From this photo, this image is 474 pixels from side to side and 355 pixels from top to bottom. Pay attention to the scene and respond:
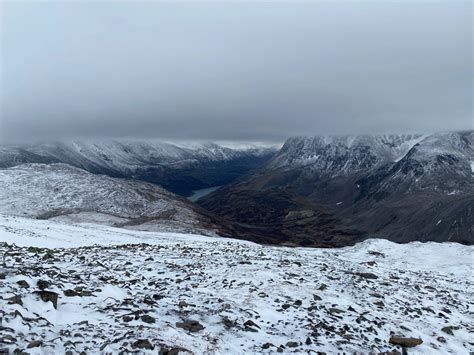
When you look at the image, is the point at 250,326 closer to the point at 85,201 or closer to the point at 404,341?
the point at 404,341

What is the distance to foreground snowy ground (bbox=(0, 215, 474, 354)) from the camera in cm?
987

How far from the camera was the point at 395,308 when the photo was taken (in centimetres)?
1552

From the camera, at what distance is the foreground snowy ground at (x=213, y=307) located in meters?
9.87

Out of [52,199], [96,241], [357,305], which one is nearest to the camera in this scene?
[357,305]

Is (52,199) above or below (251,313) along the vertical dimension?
below

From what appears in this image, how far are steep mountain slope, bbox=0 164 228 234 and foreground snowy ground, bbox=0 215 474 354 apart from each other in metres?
111

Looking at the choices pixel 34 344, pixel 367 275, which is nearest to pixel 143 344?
pixel 34 344

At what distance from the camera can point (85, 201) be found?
15275 cm

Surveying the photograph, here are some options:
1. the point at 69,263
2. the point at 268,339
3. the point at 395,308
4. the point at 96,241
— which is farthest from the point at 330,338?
the point at 96,241

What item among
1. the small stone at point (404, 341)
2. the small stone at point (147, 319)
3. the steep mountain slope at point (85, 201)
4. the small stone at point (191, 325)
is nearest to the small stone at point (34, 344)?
the small stone at point (147, 319)

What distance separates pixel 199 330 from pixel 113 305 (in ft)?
9.62

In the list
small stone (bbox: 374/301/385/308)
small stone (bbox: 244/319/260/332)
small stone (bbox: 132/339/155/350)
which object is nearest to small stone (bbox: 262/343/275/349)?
small stone (bbox: 244/319/260/332)

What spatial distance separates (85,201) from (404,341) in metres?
156

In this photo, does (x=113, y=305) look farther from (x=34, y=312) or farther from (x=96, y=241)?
(x=96, y=241)
